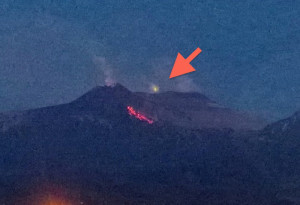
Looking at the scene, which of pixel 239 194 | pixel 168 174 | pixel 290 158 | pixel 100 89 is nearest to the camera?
pixel 239 194

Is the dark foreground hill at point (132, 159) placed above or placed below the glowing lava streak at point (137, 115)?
below

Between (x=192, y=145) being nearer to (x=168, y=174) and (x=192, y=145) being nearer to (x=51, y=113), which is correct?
(x=168, y=174)

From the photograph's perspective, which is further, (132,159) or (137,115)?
(137,115)

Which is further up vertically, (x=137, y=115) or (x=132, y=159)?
(x=137, y=115)

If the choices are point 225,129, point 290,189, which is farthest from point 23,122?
point 290,189

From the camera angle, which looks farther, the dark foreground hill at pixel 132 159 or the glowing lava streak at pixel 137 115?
the glowing lava streak at pixel 137 115

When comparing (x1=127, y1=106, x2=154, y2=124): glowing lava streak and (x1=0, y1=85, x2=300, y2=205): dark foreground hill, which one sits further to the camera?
(x1=127, y1=106, x2=154, y2=124): glowing lava streak

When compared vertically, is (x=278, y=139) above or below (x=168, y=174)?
above

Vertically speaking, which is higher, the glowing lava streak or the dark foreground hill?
the glowing lava streak
